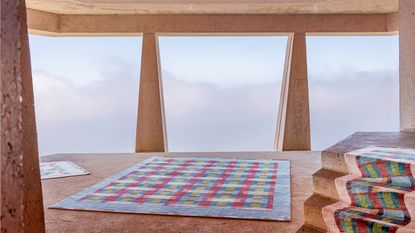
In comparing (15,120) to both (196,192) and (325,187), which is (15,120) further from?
(196,192)

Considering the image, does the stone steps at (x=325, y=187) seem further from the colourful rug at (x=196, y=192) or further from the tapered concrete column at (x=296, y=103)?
the tapered concrete column at (x=296, y=103)

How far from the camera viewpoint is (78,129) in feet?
20.0

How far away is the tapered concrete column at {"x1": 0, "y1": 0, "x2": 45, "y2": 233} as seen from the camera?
→ 0.90 m

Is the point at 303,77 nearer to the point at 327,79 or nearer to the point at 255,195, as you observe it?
the point at 327,79

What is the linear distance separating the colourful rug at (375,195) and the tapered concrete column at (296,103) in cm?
419

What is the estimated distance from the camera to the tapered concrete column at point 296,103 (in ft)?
19.8

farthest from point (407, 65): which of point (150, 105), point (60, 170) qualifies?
point (150, 105)

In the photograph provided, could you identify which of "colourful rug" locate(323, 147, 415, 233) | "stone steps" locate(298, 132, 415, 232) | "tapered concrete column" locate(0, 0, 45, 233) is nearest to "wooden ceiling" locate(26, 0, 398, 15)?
"stone steps" locate(298, 132, 415, 232)

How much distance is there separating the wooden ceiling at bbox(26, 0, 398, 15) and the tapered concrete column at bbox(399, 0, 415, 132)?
2070mm

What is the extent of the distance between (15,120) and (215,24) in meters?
5.54

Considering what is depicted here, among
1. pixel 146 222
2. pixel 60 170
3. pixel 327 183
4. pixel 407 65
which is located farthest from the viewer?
pixel 60 170

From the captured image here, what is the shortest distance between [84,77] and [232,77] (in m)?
2.73

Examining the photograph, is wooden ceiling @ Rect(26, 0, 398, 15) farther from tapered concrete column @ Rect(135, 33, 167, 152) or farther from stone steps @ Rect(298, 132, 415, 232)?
stone steps @ Rect(298, 132, 415, 232)

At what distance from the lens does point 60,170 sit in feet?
13.2
